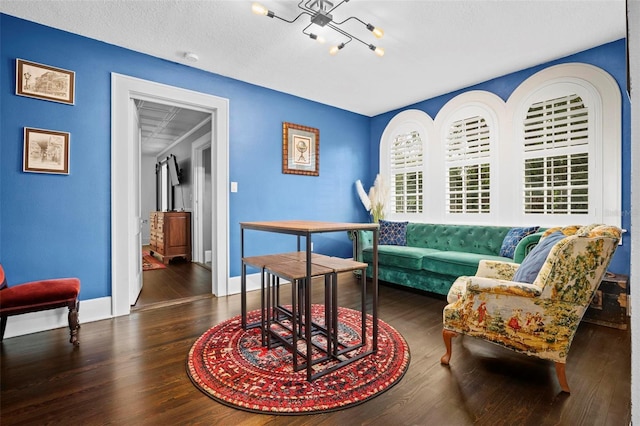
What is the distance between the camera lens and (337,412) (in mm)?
1483

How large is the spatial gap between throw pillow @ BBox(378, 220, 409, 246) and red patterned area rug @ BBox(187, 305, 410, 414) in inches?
77.2

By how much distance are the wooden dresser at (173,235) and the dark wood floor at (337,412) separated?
3.09m

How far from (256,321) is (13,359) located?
1.59 metres

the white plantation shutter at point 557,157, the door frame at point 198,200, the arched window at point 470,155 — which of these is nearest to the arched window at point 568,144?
the white plantation shutter at point 557,157

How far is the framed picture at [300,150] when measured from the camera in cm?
410

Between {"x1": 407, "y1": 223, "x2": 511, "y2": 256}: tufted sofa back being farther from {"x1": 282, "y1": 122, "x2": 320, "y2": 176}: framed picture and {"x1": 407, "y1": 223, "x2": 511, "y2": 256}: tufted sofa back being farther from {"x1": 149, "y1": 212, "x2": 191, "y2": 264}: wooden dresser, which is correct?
{"x1": 149, "y1": 212, "x2": 191, "y2": 264}: wooden dresser

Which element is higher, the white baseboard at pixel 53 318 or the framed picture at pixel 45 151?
the framed picture at pixel 45 151

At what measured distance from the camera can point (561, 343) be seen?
1.60 m

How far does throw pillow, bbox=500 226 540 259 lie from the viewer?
10.2ft

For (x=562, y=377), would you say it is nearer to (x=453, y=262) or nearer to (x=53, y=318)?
(x=453, y=262)

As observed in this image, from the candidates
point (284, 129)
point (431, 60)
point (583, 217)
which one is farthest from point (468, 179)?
point (284, 129)

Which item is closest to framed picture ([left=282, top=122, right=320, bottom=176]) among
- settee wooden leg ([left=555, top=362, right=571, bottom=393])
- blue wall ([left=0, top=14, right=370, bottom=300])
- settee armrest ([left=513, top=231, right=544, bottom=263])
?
blue wall ([left=0, top=14, right=370, bottom=300])

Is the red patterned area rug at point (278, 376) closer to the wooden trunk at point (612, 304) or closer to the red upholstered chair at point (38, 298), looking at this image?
the red upholstered chair at point (38, 298)

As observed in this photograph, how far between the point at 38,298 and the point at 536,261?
129 inches
